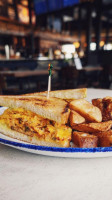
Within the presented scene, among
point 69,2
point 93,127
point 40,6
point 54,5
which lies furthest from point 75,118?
point 40,6

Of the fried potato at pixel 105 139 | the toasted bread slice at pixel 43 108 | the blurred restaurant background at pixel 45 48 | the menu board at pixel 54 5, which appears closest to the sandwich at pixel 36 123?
the toasted bread slice at pixel 43 108

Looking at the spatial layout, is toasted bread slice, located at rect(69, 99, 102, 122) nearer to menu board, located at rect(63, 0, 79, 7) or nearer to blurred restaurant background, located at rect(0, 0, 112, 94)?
blurred restaurant background, located at rect(0, 0, 112, 94)

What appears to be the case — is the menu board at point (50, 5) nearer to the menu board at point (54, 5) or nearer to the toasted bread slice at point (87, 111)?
the menu board at point (54, 5)

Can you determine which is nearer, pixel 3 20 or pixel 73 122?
pixel 73 122

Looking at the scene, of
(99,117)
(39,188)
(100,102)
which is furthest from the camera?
(100,102)

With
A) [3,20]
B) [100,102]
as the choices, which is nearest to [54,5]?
[3,20]

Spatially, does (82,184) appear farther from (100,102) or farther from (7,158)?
(100,102)

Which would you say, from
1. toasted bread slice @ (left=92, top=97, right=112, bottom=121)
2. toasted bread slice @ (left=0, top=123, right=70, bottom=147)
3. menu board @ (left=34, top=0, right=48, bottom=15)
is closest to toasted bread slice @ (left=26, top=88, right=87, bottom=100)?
toasted bread slice @ (left=92, top=97, right=112, bottom=121)

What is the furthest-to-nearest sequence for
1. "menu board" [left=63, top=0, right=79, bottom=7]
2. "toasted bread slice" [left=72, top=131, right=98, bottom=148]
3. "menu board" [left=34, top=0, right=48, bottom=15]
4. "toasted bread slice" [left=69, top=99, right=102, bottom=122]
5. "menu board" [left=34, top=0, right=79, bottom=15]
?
"menu board" [left=34, top=0, right=48, bottom=15] < "menu board" [left=34, top=0, right=79, bottom=15] < "menu board" [left=63, top=0, right=79, bottom=7] < "toasted bread slice" [left=69, top=99, right=102, bottom=122] < "toasted bread slice" [left=72, top=131, right=98, bottom=148]
